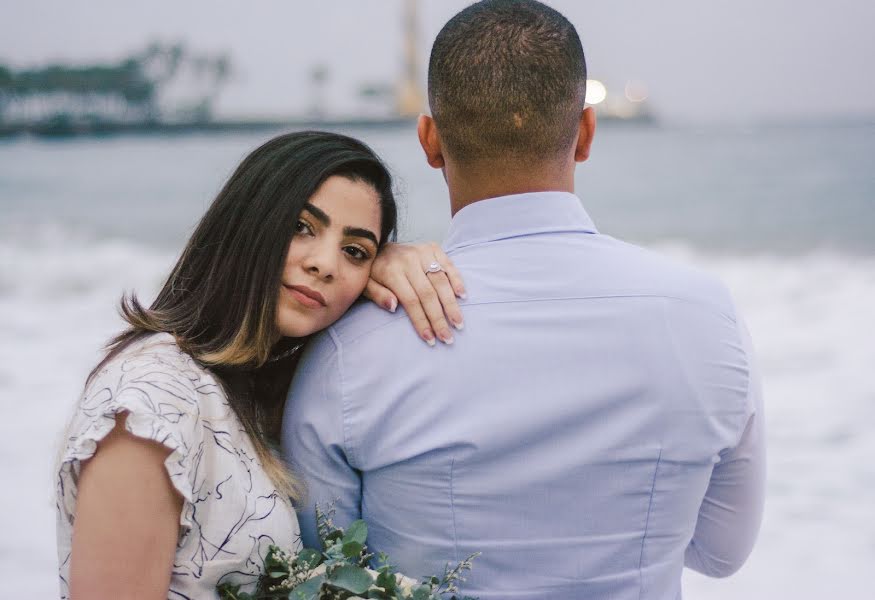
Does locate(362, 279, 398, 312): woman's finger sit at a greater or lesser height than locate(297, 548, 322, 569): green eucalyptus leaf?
greater

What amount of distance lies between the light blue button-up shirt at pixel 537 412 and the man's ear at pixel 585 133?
15 cm

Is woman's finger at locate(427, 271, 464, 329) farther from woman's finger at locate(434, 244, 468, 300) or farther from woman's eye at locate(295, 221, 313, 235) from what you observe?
woman's eye at locate(295, 221, 313, 235)

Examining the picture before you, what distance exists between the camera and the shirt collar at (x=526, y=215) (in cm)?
149

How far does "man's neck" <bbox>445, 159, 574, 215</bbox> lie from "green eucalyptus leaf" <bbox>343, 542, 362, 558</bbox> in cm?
60

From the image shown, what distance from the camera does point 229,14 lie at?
26.5 m

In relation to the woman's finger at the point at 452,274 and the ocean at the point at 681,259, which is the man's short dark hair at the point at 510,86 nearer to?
the woman's finger at the point at 452,274

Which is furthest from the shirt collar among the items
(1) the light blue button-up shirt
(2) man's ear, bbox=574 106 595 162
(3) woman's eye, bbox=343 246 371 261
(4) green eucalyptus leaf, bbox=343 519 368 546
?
(4) green eucalyptus leaf, bbox=343 519 368 546

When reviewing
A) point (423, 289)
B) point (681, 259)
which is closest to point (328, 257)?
point (423, 289)

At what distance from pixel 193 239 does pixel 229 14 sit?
87.8 ft

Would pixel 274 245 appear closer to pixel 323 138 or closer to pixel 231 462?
pixel 323 138

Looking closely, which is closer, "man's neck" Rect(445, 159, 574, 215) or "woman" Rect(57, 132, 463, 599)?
"woman" Rect(57, 132, 463, 599)

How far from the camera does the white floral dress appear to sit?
4.23ft

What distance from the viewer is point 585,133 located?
160 cm

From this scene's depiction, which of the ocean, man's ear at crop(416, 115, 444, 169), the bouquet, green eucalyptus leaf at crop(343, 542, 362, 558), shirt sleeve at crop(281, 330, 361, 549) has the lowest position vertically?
the ocean
